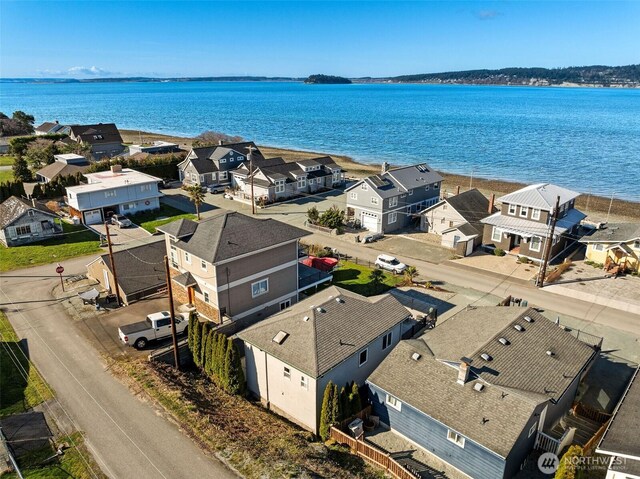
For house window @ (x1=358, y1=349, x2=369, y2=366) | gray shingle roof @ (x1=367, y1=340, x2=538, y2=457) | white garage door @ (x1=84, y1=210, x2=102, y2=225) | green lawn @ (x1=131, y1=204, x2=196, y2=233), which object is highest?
gray shingle roof @ (x1=367, y1=340, x2=538, y2=457)

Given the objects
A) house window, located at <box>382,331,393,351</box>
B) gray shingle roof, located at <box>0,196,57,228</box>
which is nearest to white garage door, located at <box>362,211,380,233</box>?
house window, located at <box>382,331,393,351</box>

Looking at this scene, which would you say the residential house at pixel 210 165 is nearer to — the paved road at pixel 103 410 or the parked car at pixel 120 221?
the parked car at pixel 120 221

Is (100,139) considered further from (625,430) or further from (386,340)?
(625,430)

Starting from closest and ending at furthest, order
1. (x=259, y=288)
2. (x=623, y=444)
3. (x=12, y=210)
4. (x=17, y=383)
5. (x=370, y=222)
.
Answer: (x=623, y=444), (x=17, y=383), (x=259, y=288), (x=12, y=210), (x=370, y=222)

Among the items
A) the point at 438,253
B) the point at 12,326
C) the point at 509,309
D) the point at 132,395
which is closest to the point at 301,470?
the point at 132,395

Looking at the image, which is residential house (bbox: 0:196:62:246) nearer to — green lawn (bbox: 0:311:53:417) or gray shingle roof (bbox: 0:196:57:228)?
gray shingle roof (bbox: 0:196:57:228)

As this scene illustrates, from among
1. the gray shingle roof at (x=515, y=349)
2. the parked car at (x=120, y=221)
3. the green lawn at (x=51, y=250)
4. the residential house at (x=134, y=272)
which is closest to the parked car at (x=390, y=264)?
the gray shingle roof at (x=515, y=349)

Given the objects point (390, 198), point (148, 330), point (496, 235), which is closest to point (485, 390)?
point (148, 330)
